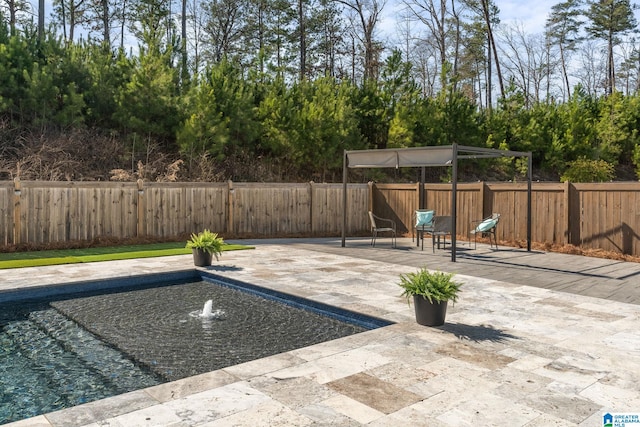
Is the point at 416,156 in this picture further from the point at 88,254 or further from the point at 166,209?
the point at 88,254

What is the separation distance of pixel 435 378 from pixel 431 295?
114 centimetres

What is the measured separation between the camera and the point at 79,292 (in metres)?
5.99

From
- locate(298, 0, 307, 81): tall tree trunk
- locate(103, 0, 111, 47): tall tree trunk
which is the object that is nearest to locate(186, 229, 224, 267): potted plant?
locate(298, 0, 307, 81): tall tree trunk

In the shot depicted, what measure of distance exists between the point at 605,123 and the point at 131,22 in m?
21.8

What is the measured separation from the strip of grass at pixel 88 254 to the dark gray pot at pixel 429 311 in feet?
18.7

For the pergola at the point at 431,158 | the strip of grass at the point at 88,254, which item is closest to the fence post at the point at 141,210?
the strip of grass at the point at 88,254

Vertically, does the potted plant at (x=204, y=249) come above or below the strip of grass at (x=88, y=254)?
above

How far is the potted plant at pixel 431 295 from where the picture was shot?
13.4 ft

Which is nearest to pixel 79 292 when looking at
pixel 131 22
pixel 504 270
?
pixel 504 270

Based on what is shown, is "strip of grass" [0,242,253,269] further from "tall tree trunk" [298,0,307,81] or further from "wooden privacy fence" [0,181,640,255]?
"tall tree trunk" [298,0,307,81]

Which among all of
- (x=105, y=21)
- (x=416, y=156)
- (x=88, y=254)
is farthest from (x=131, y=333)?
(x=105, y=21)

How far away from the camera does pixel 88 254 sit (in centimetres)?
855

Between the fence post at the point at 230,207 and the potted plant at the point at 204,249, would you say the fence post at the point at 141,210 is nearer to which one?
the fence post at the point at 230,207

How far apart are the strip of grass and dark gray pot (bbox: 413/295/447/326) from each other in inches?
225
